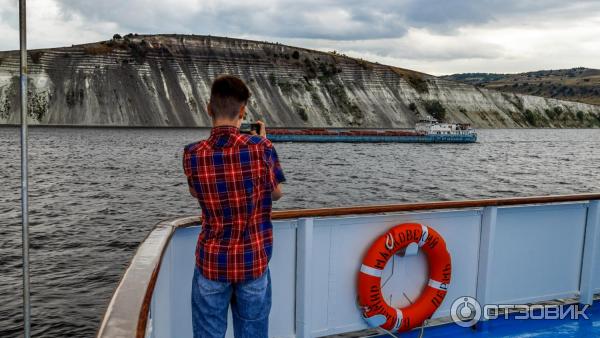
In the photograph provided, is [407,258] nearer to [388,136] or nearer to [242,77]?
[388,136]

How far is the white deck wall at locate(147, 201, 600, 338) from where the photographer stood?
4621mm

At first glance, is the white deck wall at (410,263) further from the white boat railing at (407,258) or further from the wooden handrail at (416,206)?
the wooden handrail at (416,206)

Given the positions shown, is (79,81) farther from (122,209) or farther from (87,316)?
(87,316)

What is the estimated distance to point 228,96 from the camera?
2934 mm

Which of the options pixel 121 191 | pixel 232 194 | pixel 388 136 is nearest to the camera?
pixel 232 194

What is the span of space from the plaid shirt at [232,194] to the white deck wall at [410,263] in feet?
3.63

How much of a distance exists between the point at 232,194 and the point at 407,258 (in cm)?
282

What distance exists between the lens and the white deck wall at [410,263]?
4621 mm

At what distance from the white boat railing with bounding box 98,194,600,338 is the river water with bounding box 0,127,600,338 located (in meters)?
6.49

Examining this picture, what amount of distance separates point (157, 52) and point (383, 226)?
12530 cm

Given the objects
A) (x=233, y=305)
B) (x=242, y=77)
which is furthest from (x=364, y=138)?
(x=233, y=305)

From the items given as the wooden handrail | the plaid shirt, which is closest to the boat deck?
the wooden handrail

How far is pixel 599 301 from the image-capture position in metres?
6.05

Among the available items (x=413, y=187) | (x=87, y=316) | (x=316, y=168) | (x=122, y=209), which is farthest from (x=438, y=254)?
(x=316, y=168)
